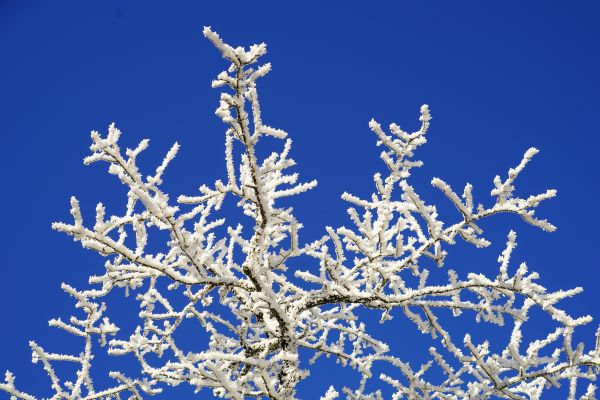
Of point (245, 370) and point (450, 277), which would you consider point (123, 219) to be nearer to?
point (245, 370)

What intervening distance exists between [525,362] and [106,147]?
4372mm

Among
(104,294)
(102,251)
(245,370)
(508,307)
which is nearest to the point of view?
(102,251)

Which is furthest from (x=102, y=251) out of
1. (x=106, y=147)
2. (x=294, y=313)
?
(x=294, y=313)

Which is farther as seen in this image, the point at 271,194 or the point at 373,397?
the point at 373,397

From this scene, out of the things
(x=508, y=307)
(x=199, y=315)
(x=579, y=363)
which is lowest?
(x=579, y=363)

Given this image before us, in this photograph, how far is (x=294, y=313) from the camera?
4.86 meters

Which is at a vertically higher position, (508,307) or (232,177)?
(232,177)

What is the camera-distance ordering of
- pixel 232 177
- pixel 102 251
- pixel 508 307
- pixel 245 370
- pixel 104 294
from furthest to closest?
pixel 245 370, pixel 104 294, pixel 508 307, pixel 232 177, pixel 102 251

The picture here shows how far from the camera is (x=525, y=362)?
173 inches

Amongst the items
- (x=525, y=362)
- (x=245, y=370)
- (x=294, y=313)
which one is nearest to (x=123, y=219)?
(x=294, y=313)

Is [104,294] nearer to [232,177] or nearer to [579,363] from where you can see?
[232,177]

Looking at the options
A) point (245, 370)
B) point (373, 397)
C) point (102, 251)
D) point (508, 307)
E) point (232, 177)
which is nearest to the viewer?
point (102, 251)

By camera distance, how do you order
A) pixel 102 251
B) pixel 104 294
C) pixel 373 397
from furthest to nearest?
pixel 373 397 < pixel 104 294 < pixel 102 251

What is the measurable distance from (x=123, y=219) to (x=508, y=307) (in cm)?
361
